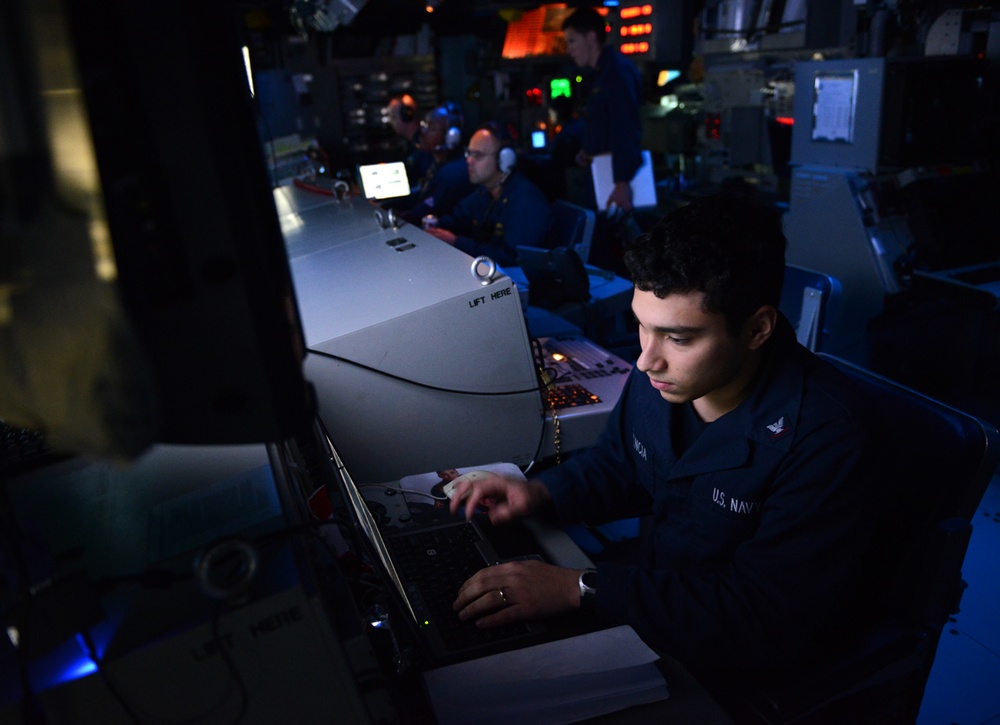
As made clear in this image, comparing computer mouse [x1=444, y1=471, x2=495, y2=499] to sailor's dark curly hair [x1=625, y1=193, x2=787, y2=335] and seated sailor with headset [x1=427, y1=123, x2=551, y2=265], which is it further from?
seated sailor with headset [x1=427, y1=123, x2=551, y2=265]

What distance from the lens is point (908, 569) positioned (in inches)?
45.1

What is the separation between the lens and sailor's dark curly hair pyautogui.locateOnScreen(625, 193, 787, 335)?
42.1 inches

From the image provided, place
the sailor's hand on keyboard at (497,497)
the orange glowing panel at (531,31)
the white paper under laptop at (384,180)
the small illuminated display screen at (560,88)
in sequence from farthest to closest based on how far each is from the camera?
1. the orange glowing panel at (531,31)
2. the small illuminated display screen at (560,88)
3. the white paper under laptop at (384,180)
4. the sailor's hand on keyboard at (497,497)

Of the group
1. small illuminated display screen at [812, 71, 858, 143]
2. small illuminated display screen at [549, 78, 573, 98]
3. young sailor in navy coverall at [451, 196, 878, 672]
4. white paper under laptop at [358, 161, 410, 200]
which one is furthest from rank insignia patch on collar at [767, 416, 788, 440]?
small illuminated display screen at [549, 78, 573, 98]

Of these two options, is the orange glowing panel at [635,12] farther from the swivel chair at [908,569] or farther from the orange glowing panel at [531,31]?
the swivel chair at [908,569]

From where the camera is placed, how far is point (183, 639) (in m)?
0.58

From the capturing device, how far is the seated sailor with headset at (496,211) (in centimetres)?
339

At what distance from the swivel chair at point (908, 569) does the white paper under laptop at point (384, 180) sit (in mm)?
3879

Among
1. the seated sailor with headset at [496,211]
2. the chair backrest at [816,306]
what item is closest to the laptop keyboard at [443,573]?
the chair backrest at [816,306]

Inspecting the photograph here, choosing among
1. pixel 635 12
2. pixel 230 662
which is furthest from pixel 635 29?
pixel 230 662

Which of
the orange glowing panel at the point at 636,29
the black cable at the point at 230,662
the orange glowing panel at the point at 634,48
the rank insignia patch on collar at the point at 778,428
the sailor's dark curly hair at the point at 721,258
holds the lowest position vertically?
the rank insignia patch on collar at the point at 778,428

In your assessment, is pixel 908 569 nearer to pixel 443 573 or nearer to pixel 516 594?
pixel 516 594

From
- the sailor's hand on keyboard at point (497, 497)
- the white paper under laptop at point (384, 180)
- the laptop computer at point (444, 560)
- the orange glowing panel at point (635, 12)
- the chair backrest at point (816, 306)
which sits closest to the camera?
the laptop computer at point (444, 560)

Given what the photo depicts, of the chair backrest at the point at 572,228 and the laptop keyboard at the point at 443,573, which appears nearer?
the laptop keyboard at the point at 443,573
